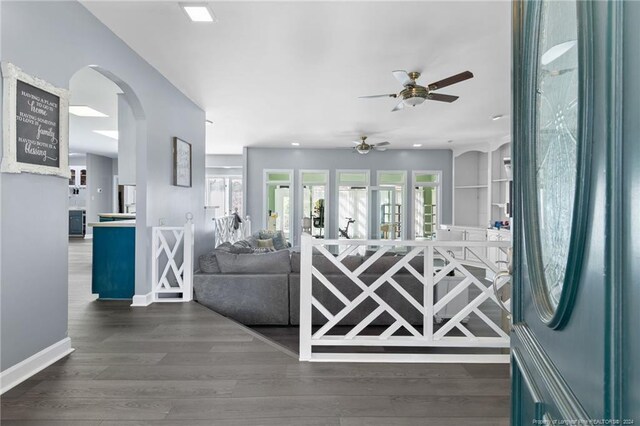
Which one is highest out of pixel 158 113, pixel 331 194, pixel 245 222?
pixel 158 113

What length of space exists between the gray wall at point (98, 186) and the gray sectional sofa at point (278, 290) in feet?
27.6

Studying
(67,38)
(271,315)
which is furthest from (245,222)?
(67,38)

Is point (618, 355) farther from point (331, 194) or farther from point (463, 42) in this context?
point (331, 194)

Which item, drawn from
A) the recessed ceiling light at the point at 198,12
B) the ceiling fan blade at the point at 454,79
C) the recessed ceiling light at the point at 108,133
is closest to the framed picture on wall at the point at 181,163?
the recessed ceiling light at the point at 198,12

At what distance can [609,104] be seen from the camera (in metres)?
0.54

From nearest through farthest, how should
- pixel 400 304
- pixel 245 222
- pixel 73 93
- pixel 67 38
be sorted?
1. pixel 67 38
2. pixel 400 304
3. pixel 73 93
4. pixel 245 222

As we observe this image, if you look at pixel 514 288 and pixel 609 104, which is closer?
pixel 609 104

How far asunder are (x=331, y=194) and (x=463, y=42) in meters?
6.83

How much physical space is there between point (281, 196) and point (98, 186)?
578 centimetres

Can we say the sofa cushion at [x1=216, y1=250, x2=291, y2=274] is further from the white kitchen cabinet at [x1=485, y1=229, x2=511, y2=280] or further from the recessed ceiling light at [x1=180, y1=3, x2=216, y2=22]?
the white kitchen cabinet at [x1=485, y1=229, x2=511, y2=280]

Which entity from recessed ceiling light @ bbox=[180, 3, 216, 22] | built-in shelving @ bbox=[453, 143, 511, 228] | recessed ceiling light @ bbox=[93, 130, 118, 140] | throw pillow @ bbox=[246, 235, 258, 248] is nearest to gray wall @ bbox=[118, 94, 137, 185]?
Answer: recessed ceiling light @ bbox=[180, 3, 216, 22]

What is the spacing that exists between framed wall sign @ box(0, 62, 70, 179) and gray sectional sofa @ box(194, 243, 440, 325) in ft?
6.33

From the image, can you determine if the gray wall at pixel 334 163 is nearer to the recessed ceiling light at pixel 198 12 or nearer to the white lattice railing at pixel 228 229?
the white lattice railing at pixel 228 229

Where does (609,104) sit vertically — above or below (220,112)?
below
